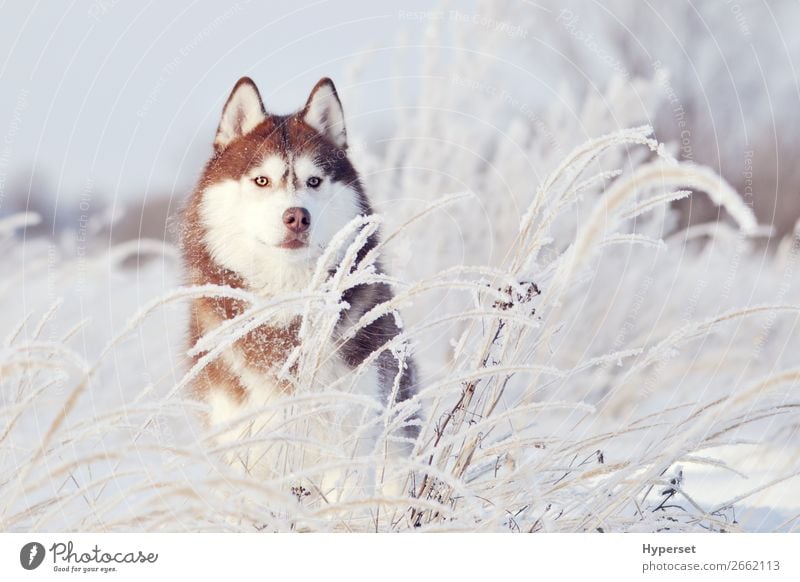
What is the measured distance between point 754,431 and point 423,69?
1.59m

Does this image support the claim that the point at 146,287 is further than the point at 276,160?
Yes

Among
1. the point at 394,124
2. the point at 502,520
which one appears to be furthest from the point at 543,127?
the point at 502,520

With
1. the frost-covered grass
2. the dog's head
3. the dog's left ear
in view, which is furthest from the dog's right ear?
the frost-covered grass

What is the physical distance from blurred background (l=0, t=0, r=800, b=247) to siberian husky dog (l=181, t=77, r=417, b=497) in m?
0.14

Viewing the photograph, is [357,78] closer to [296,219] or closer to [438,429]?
[296,219]

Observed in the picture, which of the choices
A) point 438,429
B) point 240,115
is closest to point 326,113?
point 240,115

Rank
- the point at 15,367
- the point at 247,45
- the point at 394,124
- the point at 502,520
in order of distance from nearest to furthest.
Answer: the point at 15,367
the point at 502,520
the point at 247,45
the point at 394,124

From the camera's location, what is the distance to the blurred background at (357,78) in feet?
7.89

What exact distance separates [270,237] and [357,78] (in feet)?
2.43

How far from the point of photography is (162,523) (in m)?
1.71

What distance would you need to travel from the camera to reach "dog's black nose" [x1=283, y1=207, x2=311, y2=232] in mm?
2084

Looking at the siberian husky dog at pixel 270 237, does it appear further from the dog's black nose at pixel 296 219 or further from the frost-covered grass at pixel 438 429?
the frost-covered grass at pixel 438 429

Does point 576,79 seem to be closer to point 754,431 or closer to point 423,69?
point 423,69

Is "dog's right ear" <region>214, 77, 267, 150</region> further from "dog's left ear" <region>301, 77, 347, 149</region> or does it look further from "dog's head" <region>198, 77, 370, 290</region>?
"dog's left ear" <region>301, 77, 347, 149</region>
